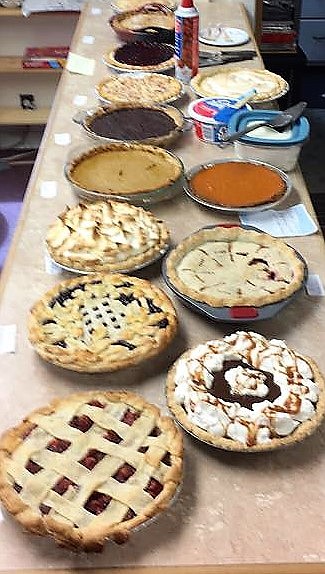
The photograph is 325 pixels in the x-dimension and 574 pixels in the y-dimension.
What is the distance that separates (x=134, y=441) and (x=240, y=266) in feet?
1.42

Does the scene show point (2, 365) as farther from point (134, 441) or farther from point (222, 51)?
point (222, 51)

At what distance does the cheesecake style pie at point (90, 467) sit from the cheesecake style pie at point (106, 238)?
327 millimetres

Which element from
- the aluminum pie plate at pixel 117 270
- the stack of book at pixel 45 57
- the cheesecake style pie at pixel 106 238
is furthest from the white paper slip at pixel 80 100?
the stack of book at pixel 45 57

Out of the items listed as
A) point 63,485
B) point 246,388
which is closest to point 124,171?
point 246,388

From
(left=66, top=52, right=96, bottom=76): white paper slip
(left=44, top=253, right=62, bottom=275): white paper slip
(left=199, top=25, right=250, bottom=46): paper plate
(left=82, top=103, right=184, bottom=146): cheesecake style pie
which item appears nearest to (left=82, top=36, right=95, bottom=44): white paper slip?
(left=66, top=52, right=96, bottom=76): white paper slip

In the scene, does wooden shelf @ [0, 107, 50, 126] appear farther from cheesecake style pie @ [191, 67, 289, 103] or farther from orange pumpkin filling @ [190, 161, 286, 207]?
orange pumpkin filling @ [190, 161, 286, 207]

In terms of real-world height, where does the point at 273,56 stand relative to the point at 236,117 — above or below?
below

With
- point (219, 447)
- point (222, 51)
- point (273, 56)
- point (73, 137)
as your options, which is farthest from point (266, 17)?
point (219, 447)

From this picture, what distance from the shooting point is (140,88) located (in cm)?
201

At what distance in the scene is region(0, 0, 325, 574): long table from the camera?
86 cm

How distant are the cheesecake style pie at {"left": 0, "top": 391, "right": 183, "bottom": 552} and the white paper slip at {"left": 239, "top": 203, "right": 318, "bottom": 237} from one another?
562 mm

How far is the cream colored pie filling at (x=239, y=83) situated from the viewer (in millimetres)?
1974

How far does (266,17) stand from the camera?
11.1 ft

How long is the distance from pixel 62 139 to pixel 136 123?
186 millimetres
